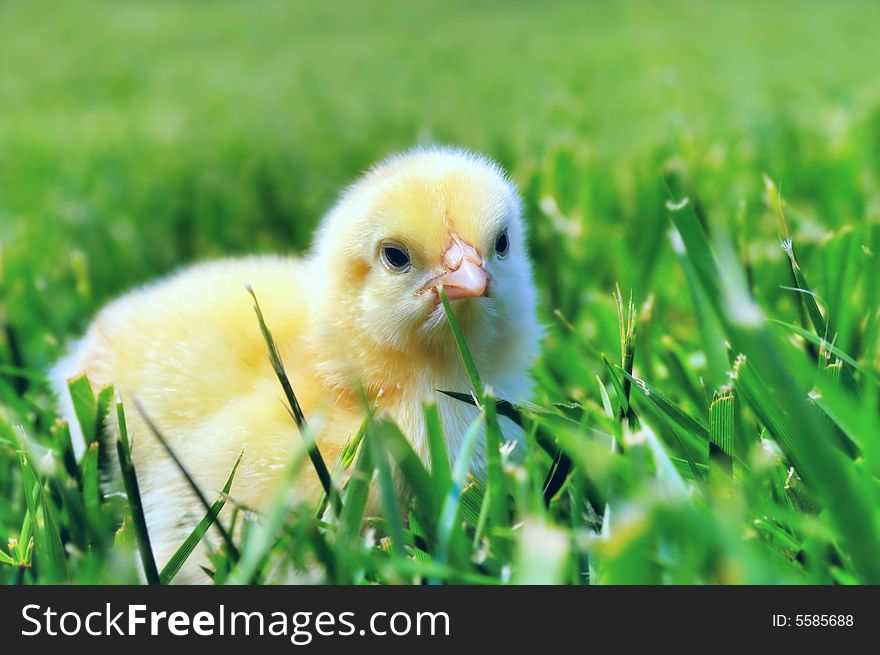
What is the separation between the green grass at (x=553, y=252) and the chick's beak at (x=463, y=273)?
0.23 meters

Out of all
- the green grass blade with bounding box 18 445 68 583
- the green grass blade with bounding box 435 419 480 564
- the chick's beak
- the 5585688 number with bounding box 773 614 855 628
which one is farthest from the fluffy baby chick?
the 5585688 number with bounding box 773 614 855 628

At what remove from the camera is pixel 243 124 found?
5117 mm

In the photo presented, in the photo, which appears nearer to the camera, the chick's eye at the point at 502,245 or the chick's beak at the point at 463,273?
the chick's beak at the point at 463,273

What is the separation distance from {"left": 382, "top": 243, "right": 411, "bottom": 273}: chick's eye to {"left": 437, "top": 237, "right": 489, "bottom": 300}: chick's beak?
0.31 feet

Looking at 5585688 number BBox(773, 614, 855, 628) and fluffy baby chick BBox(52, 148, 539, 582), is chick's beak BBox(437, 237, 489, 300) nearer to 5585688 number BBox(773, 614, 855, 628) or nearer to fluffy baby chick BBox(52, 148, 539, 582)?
fluffy baby chick BBox(52, 148, 539, 582)

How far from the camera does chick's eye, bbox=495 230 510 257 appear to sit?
174 cm

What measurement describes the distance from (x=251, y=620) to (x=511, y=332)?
87cm

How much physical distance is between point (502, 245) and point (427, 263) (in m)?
0.20

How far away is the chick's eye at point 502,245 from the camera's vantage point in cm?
174

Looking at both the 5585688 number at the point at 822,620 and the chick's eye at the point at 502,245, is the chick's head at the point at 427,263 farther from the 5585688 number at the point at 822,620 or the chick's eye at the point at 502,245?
the 5585688 number at the point at 822,620

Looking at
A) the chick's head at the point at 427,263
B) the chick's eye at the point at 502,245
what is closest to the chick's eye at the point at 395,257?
the chick's head at the point at 427,263

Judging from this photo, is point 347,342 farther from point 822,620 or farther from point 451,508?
point 822,620

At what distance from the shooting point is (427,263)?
1628 millimetres

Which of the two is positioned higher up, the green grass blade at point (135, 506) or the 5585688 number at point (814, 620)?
the green grass blade at point (135, 506)
